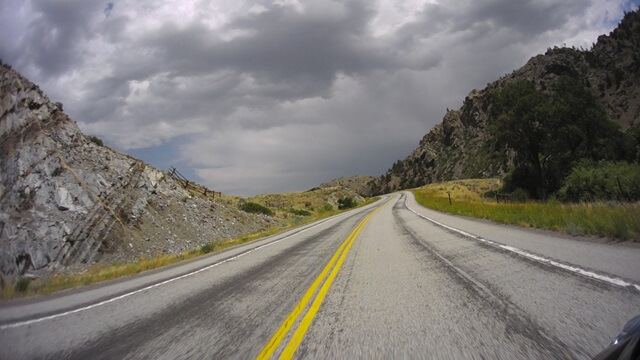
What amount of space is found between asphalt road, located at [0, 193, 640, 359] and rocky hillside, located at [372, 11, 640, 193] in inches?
4039

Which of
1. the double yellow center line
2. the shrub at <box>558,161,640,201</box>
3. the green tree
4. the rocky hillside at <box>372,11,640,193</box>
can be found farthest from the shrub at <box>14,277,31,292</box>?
the rocky hillside at <box>372,11,640,193</box>

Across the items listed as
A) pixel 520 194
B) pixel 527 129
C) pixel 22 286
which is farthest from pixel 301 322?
pixel 527 129

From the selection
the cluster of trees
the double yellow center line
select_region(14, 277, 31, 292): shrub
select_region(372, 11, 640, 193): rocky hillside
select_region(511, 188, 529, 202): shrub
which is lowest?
select_region(511, 188, 529, 202): shrub

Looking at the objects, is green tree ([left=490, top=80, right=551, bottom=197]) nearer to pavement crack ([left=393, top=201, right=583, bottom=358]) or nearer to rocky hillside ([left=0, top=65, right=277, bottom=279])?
rocky hillside ([left=0, top=65, right=277, bottom=279])

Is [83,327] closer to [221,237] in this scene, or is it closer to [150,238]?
[150,238]

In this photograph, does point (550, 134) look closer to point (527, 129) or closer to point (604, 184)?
point (527, 129)

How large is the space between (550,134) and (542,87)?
92.5 metres

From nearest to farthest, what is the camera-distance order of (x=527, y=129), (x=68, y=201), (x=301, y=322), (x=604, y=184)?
(x=301, y=322)
(x=68, y=201)
(x=604, y=184)
(x=527, y=129)

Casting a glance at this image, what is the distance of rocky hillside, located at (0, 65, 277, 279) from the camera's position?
18297mm

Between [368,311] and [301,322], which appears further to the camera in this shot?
[368,311]

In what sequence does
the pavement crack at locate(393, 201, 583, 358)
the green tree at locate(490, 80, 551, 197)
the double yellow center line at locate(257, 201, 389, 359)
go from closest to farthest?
the pavement crack at locate(393, 201, 583, 358) < the double yellow center line at locate(257, 201, 389, 359) < the green tree at locate(490, 80, 551, 197)

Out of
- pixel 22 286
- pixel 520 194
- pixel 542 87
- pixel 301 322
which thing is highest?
pixel 542 87

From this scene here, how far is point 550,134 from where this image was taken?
134 feet

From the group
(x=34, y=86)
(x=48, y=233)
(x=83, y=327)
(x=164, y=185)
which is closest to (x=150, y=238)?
(x=48, y=233)
